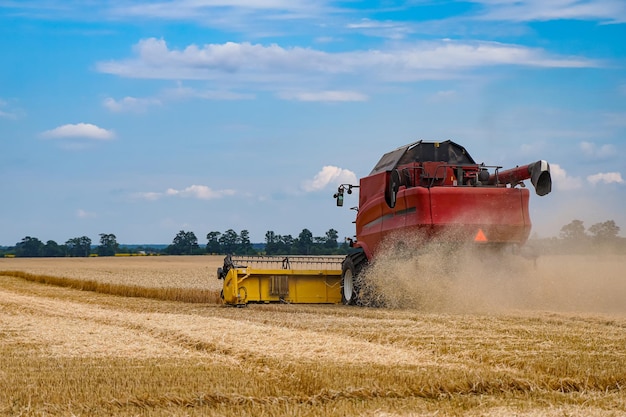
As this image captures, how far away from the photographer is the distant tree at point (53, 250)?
83000 mm

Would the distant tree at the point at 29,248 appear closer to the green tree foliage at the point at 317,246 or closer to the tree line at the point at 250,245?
the tree line at the point at 250,245

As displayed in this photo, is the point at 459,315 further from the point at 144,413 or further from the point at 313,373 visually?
the point at 144,413

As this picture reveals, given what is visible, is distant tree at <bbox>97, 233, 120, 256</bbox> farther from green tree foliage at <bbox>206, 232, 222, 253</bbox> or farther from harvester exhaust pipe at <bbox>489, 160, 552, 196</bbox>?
harvester exhaust pipe at <bbox>489, 160, 552, 196</bbox>

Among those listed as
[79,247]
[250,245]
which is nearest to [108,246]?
[79,247]

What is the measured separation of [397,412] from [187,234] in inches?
2647

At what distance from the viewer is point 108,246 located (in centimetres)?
8062

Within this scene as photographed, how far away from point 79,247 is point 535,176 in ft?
239

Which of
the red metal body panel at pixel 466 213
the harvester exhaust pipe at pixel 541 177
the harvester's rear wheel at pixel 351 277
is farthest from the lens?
the harvester's rear wheel at pixel 351 277

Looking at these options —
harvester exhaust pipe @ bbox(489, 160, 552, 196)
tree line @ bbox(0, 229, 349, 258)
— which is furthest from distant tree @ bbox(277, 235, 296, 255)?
harvester exhaust pipe @ bbox(489, 160, 552, 196)

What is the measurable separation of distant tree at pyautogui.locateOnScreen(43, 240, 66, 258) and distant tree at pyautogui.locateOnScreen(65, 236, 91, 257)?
2.46 ft

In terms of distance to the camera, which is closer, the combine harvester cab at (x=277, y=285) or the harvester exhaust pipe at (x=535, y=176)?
the harvester exhaust pipe at (x=535, y=176)

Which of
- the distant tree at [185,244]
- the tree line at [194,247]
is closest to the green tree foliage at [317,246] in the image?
the tree line at [194,247]

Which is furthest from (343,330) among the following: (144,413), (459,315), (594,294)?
(594,294)

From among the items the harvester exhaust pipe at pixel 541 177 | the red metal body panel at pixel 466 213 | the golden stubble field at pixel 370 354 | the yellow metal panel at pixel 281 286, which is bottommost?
the golden stubble field at pixel 370 354
